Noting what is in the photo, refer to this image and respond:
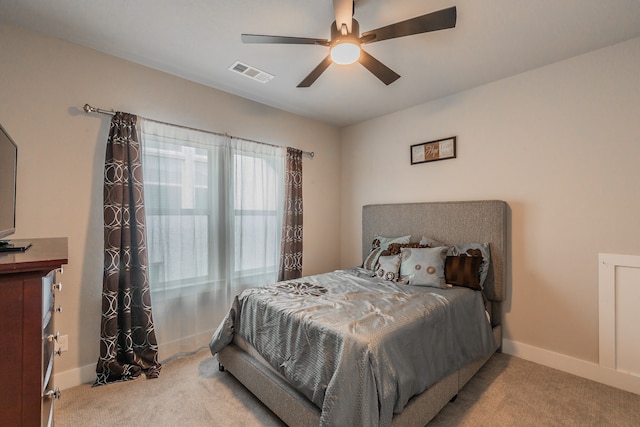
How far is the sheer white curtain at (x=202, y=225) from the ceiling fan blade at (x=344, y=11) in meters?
1.75

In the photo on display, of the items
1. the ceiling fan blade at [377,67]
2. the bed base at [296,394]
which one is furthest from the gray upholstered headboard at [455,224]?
the ceiling fan blade at [377,67]

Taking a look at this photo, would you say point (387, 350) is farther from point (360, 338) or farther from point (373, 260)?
point (373, 260)

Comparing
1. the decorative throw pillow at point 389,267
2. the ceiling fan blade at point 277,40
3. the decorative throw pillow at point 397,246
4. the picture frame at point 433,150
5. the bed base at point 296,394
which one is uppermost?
the ceiling fan blade at point 277,40

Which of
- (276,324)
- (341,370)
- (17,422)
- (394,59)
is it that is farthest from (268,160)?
(17,422)

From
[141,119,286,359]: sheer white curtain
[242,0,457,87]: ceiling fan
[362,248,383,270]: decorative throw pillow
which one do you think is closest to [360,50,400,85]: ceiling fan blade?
[242,0,457,87]: ceiling fan

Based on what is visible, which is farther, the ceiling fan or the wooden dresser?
the ceiling fan

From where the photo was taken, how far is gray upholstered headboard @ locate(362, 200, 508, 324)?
261 centimetres

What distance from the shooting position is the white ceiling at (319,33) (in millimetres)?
1804

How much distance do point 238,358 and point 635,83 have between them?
3.58m

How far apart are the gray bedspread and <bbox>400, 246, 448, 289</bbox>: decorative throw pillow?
11 cm

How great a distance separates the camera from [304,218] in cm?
377

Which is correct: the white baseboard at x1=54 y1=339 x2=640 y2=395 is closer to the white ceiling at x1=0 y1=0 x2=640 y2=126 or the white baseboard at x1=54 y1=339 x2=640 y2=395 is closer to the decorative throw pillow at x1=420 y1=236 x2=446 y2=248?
the decorative throw pillow at x1=420 y1=236 x2=446 y2=248

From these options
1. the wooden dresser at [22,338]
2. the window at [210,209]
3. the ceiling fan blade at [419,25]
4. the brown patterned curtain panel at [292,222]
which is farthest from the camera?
the brown patterned curtain panel at [292,222]

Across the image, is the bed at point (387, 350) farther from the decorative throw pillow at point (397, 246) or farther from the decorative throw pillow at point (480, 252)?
the decorative throw pillow at point (397, 246)
